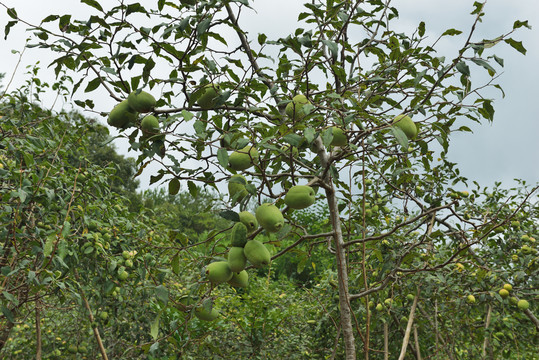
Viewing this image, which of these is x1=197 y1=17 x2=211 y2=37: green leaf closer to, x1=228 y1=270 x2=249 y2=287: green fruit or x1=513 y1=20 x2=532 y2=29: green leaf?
x1=228 y1=270 x2=249 y2=287: green fruit

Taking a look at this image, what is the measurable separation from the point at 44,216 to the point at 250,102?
6.92 feet

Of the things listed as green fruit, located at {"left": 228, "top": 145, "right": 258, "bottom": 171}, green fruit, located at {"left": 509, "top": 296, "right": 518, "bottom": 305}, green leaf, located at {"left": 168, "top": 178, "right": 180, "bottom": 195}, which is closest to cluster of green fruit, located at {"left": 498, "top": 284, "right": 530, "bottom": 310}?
green fruit, located at {"left": 509, "top": 296, "right": 518, "bottom": 305}

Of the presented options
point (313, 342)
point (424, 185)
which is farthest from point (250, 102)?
point (313, 342)

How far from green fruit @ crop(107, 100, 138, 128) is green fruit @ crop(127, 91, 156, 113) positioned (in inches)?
0.8

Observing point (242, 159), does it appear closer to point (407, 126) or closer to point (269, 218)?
point (269, 218)

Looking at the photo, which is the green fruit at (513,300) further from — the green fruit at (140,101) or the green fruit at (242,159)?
the green fruit at (140,101)

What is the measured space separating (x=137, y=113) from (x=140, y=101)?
63 mm

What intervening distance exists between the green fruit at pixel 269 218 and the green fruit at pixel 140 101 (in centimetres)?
55

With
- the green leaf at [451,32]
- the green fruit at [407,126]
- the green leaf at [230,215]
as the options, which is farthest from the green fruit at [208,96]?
the green leaf at [451,32]

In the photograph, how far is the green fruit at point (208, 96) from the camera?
1584 millimetres

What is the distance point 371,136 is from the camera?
1780mm

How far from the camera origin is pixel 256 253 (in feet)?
4.39

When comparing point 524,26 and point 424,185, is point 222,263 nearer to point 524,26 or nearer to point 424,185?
point 524,26

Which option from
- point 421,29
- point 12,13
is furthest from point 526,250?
point 12,13
